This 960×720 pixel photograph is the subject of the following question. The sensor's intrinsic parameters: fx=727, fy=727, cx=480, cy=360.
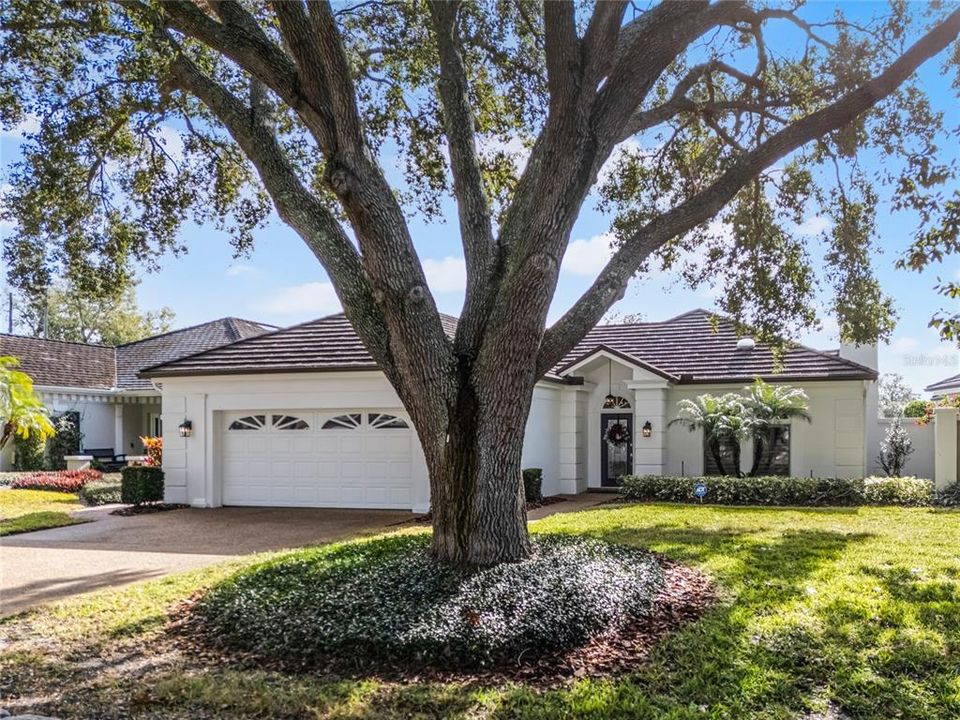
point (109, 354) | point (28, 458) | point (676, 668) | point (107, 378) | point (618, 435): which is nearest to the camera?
point (676, 668)

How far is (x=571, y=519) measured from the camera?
12.8 meters

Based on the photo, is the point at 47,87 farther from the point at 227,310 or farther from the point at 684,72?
the point at 227,310

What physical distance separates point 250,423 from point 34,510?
185 inches

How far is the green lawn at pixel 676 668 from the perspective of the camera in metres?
4.64

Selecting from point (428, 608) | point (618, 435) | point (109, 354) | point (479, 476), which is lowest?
point (428, 608)

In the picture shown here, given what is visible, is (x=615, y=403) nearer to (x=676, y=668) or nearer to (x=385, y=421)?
(x=385, y=421)

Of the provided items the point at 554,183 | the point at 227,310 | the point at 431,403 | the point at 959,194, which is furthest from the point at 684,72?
the point at 227,310

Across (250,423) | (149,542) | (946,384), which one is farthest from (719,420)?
(946,384)

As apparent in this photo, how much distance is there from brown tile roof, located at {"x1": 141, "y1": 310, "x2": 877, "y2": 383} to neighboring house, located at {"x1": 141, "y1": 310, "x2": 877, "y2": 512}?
0.15ft

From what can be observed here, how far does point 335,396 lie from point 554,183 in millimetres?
9256

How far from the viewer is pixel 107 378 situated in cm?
2769

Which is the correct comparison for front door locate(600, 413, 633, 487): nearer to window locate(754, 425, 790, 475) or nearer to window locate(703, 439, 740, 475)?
window locate(703, 439, 740, 475)

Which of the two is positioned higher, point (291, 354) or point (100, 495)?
point (291, 354)

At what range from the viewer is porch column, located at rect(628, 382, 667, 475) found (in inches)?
698
